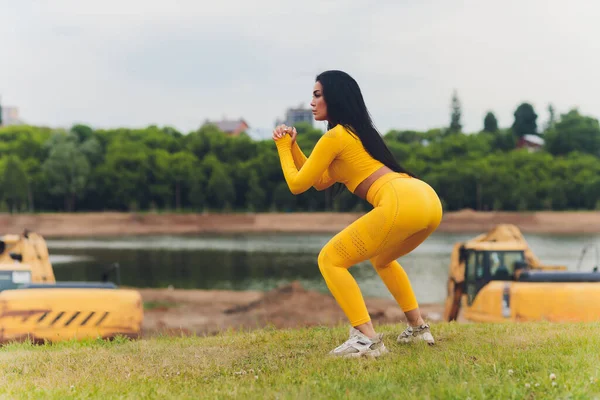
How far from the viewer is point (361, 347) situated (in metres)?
4.63

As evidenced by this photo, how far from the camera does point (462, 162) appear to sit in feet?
267

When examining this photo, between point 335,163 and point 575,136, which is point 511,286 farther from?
point 575,136

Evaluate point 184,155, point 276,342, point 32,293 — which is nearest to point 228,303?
point 32,293

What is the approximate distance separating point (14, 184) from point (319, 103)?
70.6m

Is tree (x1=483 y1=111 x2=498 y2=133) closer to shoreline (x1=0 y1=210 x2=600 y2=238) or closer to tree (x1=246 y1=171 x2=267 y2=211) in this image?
shoreline (x1=0 y1=210 x2=600 y2=238)

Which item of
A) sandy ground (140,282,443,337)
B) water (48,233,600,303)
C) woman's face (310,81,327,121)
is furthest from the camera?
water (48,233,600,303)

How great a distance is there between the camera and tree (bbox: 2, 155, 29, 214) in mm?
69312

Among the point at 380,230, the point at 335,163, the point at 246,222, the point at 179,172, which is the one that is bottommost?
the point at 246,222

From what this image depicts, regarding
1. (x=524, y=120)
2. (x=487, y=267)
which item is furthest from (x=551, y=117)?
(x=487, y=267)

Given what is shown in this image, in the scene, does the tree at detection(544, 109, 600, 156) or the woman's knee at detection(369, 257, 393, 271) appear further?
the tree at detection(544, 109, 600, 156)

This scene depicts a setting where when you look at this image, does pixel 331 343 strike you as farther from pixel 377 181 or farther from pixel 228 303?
pixel 228 303

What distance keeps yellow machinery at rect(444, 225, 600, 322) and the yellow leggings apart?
18.1 ft

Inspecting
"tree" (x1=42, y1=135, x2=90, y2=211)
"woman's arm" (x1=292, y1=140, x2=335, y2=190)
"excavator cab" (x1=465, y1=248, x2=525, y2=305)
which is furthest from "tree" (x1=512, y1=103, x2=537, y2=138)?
"woman's arm" (x1=292, y1=140, x2=335, y2=190)

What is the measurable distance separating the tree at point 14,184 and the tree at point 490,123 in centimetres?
6241
